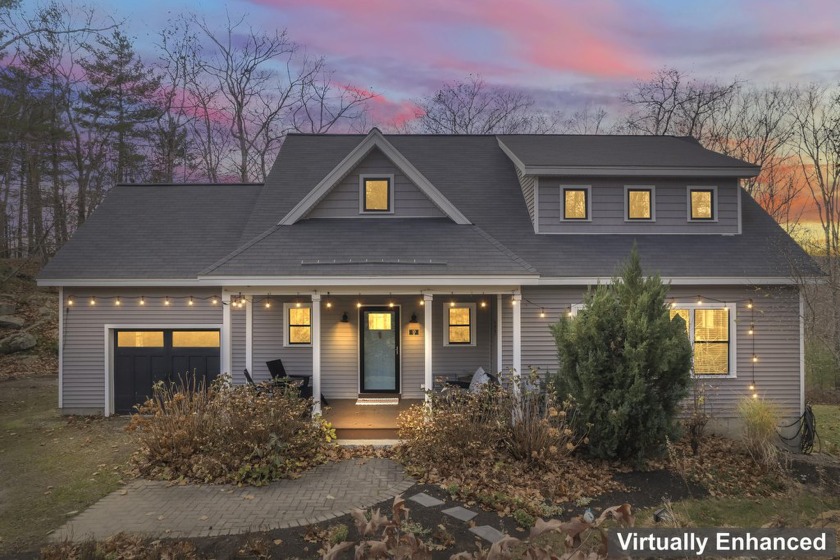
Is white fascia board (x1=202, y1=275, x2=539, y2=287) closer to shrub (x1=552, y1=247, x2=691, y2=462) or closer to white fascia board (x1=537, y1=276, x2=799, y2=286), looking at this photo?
white fascia board (x1=537, y1=276, x2=799, y2=286)

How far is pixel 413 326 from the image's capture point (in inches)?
473

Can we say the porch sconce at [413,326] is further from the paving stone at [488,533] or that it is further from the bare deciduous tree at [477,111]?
the bare deciduous tree at [477,111]

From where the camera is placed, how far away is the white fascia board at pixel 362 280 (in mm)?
9195

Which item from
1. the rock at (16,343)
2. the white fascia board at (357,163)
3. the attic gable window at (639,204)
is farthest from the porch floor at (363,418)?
the rock at (16,343)

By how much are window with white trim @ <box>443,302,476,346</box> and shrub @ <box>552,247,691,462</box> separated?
387 cm

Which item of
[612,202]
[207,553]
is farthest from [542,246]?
[207,553]

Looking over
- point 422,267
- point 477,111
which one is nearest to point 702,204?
point 422,267

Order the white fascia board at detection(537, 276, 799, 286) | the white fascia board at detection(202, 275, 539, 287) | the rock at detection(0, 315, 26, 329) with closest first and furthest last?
1. the white fascia board at detection(202, 275, 539, 287)
2. the white fascia board at detection(537, 276, 799, 286)
3. the rock at detection(0, 315, 26, 329)

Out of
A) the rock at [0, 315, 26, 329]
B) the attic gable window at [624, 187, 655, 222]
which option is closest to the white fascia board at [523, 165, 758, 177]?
the attic gable window at [624, 187, 655, 222]

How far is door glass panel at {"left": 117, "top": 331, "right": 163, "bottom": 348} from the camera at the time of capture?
38.2 feet

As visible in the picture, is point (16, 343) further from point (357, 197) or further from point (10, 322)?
point (357, 197)

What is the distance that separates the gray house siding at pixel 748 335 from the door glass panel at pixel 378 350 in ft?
9.76

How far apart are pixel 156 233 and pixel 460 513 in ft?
34.1

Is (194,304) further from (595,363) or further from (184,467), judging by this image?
(595,363)
